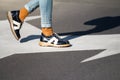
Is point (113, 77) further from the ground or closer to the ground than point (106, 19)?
further from the ground

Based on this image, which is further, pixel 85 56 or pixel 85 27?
pixel 85 27

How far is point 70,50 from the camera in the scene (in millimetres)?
5621

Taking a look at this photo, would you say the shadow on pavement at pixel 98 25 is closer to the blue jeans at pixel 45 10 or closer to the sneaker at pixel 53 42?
the sneaker at pixel 53 42

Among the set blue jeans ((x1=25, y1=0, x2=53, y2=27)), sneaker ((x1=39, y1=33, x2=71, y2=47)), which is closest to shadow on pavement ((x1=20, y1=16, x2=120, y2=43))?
sneaker ((x1=39, y1=33, x2=71, y2=47))

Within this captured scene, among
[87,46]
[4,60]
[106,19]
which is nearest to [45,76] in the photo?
[4,60]

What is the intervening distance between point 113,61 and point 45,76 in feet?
3.23

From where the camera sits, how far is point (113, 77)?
176 inches

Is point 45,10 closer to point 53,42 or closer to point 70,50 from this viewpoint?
point 53,42

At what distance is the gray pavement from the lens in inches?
183

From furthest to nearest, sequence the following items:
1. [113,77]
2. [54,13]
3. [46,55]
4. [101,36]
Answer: [54,13], [101,36], [46,55], [113,77]

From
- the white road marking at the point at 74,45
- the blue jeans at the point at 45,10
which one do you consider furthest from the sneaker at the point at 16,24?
the blue jeans at the point at 45,10

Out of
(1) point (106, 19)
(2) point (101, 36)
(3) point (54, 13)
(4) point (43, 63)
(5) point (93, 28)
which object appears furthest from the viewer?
(3) point (54, 13)

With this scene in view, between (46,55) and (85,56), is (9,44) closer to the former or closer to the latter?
A: (46,55)

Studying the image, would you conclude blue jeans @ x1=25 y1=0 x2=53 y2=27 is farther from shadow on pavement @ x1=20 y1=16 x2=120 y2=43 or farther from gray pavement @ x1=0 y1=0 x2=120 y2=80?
shadow on pavement @ x1=20 y1=16 x2=120 y2=43
